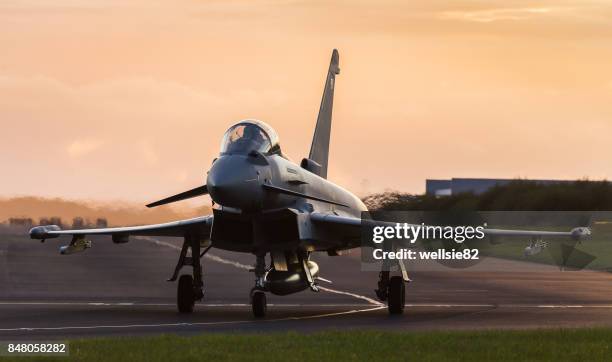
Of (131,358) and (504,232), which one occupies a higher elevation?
(504,232)

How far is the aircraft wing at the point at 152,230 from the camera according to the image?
26.6m

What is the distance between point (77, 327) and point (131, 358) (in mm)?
5523

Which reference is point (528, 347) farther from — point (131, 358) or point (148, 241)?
point (148, 241)

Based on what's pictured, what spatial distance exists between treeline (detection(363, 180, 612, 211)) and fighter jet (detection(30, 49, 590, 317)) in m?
20.9

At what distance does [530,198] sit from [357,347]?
1510 inches

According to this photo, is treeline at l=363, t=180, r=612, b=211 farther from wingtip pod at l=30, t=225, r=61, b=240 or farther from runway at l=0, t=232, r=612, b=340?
wingtip pod at l=30, t=225, r=61, b=240

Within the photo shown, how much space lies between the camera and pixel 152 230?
28078 millimetres

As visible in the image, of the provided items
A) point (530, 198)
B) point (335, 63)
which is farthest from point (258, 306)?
point (530, 198)

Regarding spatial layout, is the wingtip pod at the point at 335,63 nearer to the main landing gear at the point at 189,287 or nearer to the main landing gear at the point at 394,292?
the main landing gear at the point at 394,292

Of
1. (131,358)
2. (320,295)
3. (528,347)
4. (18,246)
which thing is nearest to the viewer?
(131,358)

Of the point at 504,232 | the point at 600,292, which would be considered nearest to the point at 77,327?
the point at 504,232

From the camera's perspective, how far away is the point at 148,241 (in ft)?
253

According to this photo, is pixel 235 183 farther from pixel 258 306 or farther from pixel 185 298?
pixel 185 298

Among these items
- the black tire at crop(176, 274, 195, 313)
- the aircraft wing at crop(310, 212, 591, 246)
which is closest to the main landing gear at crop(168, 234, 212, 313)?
the black tire at crop(176, 274, 195, 313)
